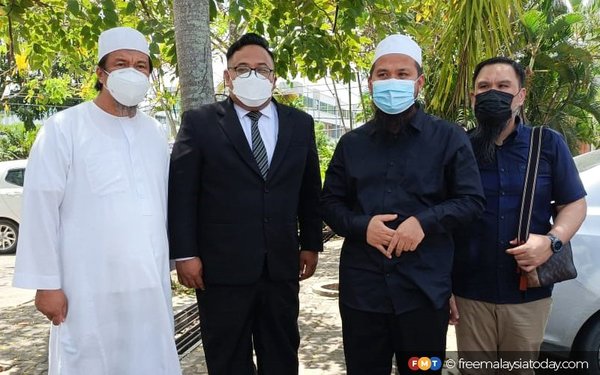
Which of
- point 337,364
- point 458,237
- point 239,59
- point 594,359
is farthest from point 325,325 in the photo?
point 239,59

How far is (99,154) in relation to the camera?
8.27 feet

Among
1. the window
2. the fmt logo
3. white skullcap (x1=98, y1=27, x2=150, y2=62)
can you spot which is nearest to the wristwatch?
the fmt logo

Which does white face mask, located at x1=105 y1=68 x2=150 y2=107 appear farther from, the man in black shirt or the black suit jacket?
the man in black shirt

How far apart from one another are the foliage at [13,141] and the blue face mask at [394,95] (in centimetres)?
2137

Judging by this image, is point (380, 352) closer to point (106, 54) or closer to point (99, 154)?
point (99, 154)

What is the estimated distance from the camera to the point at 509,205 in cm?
252

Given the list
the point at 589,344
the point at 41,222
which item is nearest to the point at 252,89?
the point at 41,222

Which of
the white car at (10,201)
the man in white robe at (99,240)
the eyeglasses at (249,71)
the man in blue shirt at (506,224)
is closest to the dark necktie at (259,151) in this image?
the eyeglasses at (249,71)

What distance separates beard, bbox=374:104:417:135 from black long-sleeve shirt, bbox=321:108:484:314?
0.02m

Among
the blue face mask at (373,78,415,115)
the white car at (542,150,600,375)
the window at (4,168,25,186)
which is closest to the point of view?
the blue face mask at (373,78,415,115)

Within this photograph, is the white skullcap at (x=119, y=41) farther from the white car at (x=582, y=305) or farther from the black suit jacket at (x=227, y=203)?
the white car at (x=582, y=305)

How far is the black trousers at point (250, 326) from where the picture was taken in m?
2.59

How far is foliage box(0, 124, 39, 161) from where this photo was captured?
69.7 ft

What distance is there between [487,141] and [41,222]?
2.08 meters
